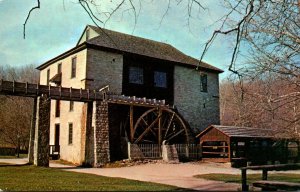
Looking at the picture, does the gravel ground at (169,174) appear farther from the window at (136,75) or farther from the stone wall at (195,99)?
the window at (136,75)

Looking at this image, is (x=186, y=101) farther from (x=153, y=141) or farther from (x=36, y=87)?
(x=36, y=87)

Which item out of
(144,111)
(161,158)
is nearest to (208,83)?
(144,111)

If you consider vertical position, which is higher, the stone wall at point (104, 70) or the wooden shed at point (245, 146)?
the stone wall at point (104, 70)

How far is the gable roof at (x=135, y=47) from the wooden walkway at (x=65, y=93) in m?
3.60

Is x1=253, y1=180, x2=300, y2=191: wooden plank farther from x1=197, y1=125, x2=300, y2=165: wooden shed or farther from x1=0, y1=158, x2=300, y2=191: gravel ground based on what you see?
x1=197, y1=125, x2=300, y2=165: wooden shed

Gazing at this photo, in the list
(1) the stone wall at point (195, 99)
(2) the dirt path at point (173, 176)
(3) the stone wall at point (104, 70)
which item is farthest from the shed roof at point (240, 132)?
(3) the stone wall at point (104, 70)

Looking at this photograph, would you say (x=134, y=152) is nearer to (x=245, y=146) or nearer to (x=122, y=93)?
(x=122, y=93)

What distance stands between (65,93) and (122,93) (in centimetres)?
524

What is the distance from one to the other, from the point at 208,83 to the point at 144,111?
27.6 ft

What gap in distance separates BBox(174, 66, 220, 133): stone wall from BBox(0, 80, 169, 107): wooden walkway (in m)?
4.68

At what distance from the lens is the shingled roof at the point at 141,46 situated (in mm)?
26188

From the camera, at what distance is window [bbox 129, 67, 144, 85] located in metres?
27.2

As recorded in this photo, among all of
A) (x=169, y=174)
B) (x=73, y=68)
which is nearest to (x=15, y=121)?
(x=73, y=68)

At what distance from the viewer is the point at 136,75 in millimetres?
27453
